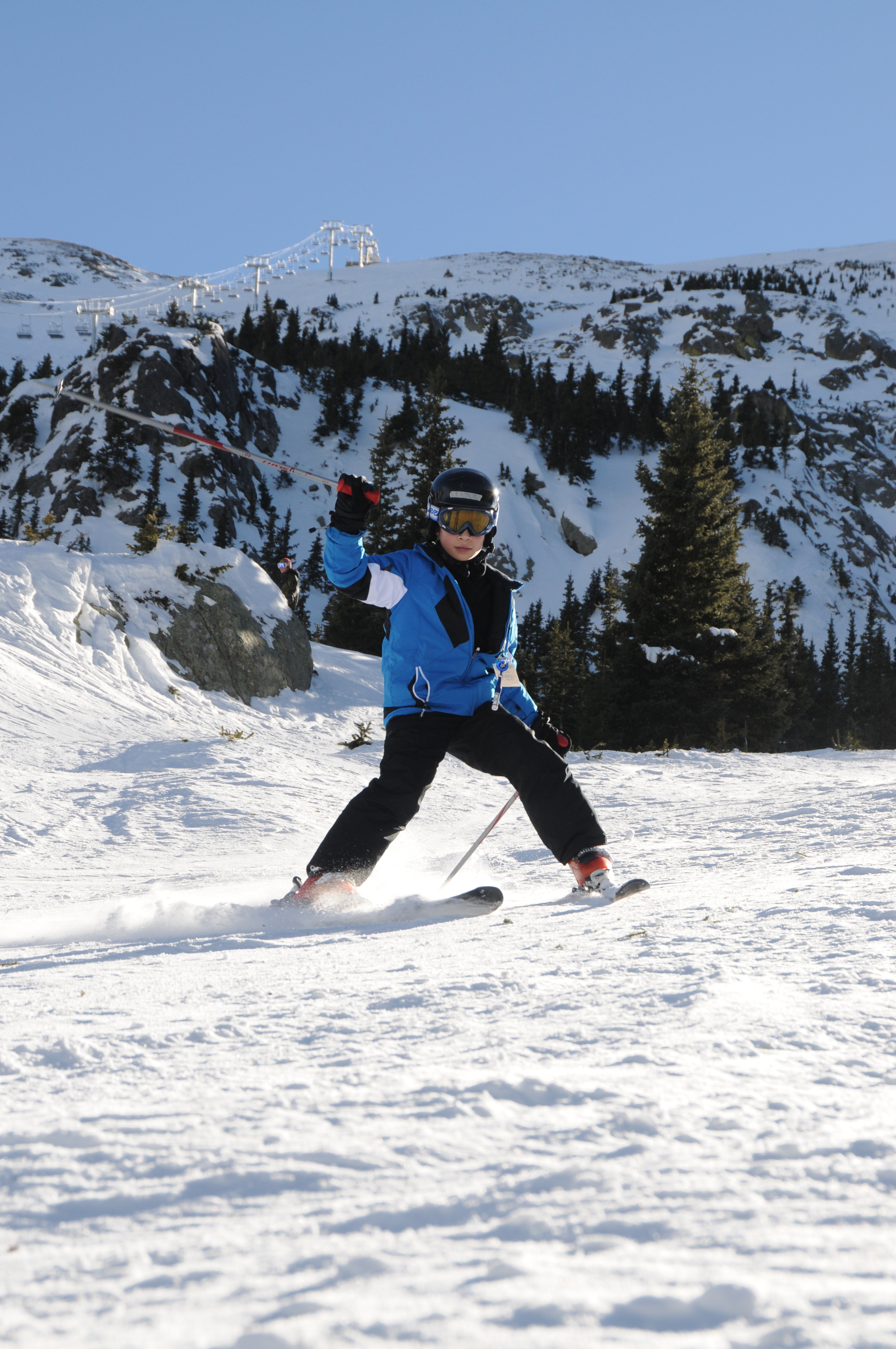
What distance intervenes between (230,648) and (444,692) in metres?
7.70

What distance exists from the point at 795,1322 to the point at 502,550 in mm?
43066

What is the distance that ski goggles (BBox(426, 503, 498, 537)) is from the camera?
3.55m

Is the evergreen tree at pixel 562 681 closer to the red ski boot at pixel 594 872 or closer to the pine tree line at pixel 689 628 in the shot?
the pine tree line at pixel 689 628

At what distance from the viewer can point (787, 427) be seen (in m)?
61.4

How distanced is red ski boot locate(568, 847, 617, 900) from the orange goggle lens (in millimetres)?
1405

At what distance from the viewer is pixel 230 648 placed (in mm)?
10609

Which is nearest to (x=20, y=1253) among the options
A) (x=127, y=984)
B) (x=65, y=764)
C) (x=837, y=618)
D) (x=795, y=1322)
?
(x=795, y=1322)

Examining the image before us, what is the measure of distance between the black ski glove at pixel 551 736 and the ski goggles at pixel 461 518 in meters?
0.86

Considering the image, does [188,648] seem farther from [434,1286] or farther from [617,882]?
[434,1286]

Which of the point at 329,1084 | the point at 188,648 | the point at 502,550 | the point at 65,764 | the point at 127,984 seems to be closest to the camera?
the point at 329,1084

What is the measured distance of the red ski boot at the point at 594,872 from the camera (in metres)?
3.10

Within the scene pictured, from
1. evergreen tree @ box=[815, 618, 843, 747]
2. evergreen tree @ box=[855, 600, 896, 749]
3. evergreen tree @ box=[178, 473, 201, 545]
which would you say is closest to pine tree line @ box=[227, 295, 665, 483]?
evergreen tree @ box=[178, 473, 201, 545]

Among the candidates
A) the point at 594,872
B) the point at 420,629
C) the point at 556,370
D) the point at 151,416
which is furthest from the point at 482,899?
the point at 556,370

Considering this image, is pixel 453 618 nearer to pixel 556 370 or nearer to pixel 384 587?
pixel 384 587
